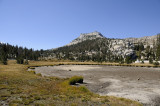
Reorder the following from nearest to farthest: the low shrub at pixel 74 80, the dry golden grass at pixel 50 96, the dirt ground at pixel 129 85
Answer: the dry golden grass at pixel 50 96
the dirt ground at pixel 129 85
the low shrub at pixel 74 80

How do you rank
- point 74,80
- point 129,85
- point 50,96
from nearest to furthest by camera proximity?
1. point 50,96
2. point 129,85
3. point 74,80

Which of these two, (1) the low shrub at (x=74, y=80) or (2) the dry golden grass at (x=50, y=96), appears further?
(1) the low shrub at (x=74, y=80)

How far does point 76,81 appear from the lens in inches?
1117

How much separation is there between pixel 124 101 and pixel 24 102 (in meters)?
12.2

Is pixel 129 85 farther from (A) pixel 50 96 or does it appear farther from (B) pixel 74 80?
(A) pixel 50 96

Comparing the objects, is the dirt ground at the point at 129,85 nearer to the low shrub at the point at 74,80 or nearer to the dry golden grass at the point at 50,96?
the low shrub at the point at 74,80

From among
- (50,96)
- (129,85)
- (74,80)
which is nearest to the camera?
(50,96)

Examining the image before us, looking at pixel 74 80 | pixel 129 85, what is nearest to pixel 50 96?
→ pixel 74 80

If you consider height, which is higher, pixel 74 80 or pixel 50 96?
pixel 50 96

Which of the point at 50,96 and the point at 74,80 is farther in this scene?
the point at 74,80

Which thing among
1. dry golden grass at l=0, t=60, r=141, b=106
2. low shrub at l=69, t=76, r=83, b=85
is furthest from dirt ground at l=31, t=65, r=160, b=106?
dry golden grass at l=0, t=60, r=141, b=106

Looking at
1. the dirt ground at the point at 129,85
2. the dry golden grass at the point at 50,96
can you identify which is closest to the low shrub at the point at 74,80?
the dirt ground at the point at 129,85

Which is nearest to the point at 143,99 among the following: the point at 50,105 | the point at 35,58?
the point at 50,105

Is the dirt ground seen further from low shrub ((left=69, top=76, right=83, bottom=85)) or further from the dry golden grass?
the dry golden grass
